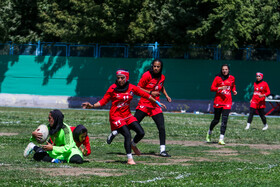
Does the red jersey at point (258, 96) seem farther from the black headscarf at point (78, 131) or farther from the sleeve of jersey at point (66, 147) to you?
the sleeve of jersey at point (66, 147)

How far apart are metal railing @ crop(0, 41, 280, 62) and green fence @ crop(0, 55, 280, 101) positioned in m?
0.38

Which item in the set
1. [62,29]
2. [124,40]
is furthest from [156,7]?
[62,29]

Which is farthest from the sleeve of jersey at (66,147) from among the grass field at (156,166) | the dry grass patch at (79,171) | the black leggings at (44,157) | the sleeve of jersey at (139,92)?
the sleeve of jersey at (139,92)

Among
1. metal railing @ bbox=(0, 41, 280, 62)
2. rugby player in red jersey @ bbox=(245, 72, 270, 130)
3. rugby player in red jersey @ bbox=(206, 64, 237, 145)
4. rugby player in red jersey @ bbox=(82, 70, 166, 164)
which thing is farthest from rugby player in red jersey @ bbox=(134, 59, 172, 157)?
metal railing @ bbox=(0, 41, 280, 62)

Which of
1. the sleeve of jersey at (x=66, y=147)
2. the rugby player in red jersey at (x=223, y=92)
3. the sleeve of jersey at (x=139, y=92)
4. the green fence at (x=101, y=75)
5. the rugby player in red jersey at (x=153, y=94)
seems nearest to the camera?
the sleeve of jersey at (x=66, y=147)

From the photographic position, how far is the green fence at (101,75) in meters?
38.2

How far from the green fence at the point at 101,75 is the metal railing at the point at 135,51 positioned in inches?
14.8

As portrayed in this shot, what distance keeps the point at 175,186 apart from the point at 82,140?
11.6 ft

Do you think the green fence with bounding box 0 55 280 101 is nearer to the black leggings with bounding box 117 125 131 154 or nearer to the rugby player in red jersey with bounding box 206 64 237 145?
the rugby player in red jersey with bounding box 206 64 237 145

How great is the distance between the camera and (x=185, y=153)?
1333 cm

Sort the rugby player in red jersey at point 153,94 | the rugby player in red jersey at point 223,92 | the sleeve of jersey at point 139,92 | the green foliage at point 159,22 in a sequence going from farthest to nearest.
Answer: the green foliage at point 159,22, the rugby player in red jersey at point 223,92, the rugby player in red jersey at point 153,94, the sleeve of jersey at point 139,92

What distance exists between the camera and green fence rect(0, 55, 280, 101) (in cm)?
3822

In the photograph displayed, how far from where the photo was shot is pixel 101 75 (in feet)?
134

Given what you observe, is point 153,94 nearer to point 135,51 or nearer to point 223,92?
point 223,92
